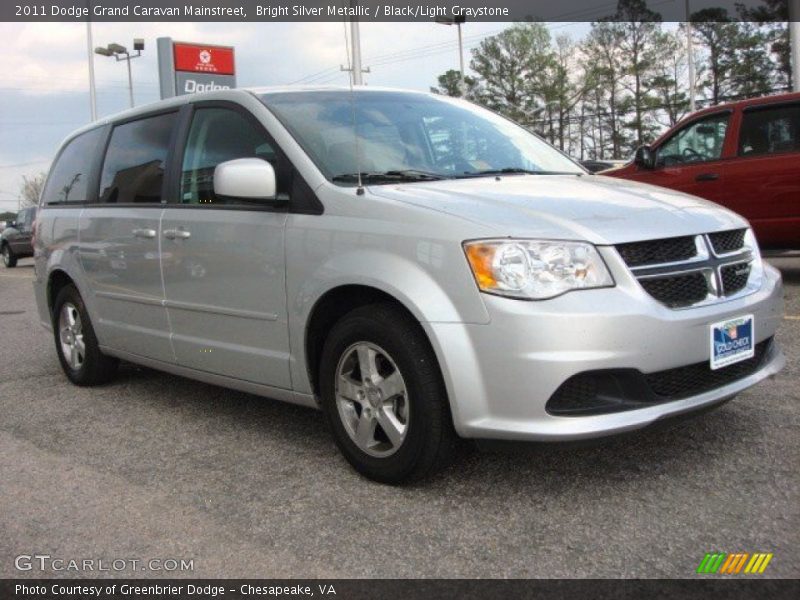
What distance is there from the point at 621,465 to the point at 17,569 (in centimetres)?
227

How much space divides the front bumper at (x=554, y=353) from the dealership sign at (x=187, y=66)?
24.3 meters

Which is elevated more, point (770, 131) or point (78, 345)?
point (770, 131)

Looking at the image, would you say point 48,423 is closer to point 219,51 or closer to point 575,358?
point 575,358

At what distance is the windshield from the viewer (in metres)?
3.57

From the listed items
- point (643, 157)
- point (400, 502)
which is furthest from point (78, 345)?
point (643, 157)

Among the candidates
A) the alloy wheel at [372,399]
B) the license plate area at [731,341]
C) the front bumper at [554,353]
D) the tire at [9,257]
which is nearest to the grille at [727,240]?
the license plate area at [731,341]

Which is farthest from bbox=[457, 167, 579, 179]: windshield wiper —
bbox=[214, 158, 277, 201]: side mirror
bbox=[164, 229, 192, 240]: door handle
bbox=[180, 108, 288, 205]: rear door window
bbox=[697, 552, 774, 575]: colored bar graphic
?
bbox=[697, 552, 774, 575]: colored bar graphic

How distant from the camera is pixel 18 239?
22.3 m

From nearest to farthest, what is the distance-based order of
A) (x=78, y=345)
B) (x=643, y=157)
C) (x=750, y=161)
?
(x=78, y=345)
(x=643, y=157)
(x=750, y=161)

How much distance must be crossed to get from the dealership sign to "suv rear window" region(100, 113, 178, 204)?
70.5ft

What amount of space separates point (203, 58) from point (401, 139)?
25435mm

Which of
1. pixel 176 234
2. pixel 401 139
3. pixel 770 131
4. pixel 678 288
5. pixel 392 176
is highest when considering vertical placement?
pixel 770 131

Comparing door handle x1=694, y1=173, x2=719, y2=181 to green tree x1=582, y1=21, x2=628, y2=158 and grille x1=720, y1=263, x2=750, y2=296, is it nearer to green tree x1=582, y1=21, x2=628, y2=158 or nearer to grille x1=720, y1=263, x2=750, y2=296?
grille x1=720, y1=263, x2=750, y2=296

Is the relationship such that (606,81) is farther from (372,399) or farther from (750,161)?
(372,399)
